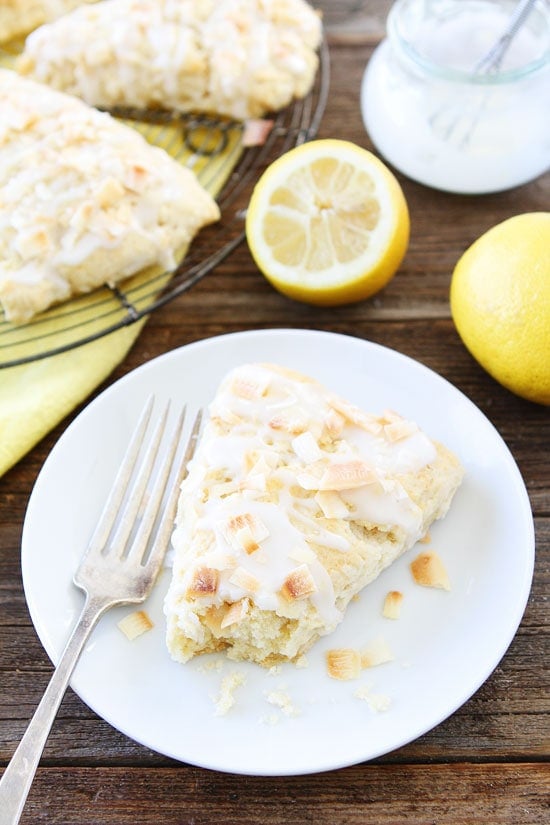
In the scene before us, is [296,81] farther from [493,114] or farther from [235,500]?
[235,500]

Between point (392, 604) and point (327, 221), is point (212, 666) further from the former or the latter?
point (327, 221)

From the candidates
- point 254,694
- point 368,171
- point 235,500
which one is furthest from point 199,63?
point 254,694

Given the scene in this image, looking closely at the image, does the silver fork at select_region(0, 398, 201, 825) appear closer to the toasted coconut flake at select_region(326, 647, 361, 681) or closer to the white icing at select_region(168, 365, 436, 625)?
the white icing at select_region(168, 365, 436, 625)

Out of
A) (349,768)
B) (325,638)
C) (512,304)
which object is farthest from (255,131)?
(349,768)

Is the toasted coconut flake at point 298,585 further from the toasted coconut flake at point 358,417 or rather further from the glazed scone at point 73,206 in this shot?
the glazed scone at point 73,206

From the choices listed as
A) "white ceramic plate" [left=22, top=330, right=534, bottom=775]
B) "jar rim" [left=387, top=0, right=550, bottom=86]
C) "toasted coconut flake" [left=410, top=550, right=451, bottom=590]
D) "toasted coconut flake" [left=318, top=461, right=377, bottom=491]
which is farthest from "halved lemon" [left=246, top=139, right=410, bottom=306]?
"toasted coconut flake" [left=410, top=550, right=451, bottom=590]
